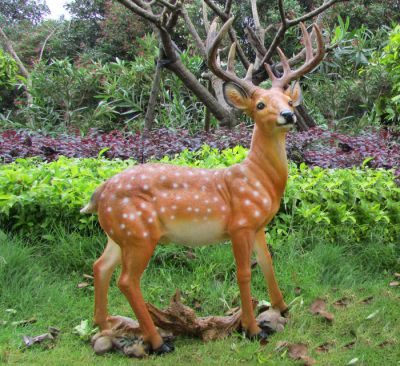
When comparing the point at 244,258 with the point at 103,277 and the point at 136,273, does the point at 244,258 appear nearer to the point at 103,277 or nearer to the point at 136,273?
Answer: the point at 136,273

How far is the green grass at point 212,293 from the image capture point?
107 inches

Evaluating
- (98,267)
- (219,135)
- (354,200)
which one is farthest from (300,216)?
(219,135)

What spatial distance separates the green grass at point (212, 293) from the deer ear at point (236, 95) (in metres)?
1.29

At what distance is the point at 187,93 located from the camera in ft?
35.7

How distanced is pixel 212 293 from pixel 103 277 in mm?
912

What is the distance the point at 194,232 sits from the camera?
8.66 ft

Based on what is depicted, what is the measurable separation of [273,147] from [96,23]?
1551cm

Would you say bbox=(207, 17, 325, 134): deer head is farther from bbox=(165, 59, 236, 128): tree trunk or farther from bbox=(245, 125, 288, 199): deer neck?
bbox=(165, 59, 236, 128): tree trunk

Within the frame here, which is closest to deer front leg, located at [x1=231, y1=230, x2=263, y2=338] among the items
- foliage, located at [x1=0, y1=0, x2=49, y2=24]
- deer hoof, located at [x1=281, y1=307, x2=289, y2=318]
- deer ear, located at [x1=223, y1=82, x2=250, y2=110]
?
deer hoof, located at [x1=281, y1=307, x2=289, y2=318]

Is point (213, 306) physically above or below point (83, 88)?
below

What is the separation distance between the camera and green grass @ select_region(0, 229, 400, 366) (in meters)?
2.71

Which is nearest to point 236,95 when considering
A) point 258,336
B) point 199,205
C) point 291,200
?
point 199,205

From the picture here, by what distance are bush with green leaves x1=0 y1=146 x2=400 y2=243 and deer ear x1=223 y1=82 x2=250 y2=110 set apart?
147 cm

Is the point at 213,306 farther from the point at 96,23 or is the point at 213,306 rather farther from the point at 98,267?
the point at 96,23
